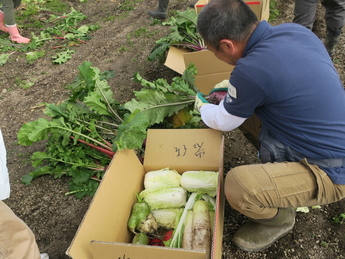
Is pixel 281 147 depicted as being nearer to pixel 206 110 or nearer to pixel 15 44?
pixel 206 110

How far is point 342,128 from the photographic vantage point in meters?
1.85

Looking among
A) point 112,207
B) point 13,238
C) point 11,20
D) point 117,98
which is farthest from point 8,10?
point 13,238

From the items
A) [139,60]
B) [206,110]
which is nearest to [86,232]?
[206,110]

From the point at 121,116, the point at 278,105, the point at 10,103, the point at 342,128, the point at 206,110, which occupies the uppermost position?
the point at 278,105

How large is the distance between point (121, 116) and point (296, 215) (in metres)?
2.03

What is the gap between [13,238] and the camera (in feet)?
5.70

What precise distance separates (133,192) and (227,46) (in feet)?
4.90

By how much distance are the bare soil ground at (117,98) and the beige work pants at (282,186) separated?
59cm

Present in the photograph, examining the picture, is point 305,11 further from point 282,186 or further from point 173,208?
point 173,208

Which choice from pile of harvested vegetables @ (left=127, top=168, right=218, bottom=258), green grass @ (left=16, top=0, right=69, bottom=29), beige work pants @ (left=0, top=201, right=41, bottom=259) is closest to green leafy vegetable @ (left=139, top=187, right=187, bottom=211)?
pile of harvested vegetables @ (left=127, top=168, right=218, bottom=258)

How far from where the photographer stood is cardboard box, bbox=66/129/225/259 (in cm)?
181

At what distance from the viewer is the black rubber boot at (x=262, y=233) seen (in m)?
2.30

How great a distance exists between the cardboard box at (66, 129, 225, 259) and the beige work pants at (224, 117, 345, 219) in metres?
0.22

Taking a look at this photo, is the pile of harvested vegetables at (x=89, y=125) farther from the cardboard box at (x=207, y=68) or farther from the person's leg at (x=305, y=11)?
the person's leg at (x=305, y=11)
